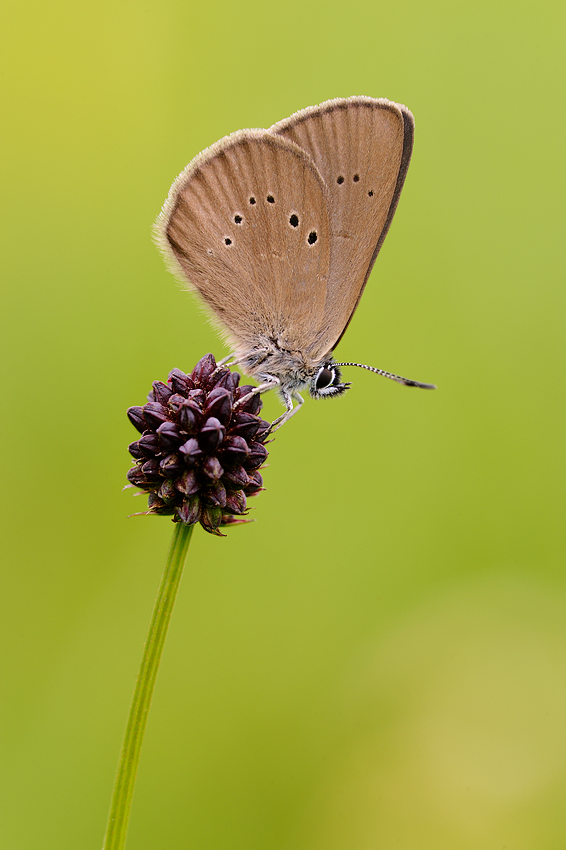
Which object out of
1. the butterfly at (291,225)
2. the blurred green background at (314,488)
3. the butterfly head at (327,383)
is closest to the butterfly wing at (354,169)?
the butterfly at (291,225)

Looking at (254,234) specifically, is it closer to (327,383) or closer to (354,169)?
(354,169)

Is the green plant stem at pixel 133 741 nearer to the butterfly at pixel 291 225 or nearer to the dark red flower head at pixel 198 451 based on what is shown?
the dark red flower head at pixel 198 451

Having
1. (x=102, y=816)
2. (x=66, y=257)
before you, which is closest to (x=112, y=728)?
(x=102, y=816)

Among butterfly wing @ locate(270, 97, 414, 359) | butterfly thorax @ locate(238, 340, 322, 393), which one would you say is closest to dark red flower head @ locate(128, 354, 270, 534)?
butterfly thorax @ locate(238, 340, 322, 393)

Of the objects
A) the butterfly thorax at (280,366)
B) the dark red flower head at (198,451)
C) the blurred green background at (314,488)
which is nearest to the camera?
the dark red flower head at (198,451)

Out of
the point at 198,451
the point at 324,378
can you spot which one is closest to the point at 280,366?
the point at 324,378

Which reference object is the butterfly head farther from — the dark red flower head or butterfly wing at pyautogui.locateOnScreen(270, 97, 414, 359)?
the dark red flower head

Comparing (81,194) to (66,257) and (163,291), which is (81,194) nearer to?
(66,257)
